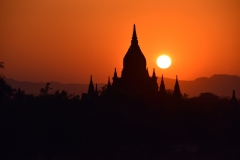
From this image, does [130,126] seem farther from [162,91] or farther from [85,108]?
[162,91]

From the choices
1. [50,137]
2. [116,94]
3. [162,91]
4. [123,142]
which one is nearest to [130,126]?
[123,142]

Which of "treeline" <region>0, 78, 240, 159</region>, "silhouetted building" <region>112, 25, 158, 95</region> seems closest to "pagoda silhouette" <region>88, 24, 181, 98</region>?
"silhouetted building" <region>112, 25, 158, 95</region>

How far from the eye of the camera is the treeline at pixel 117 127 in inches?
1906

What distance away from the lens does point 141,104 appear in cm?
6203

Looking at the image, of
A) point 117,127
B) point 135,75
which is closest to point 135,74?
point 135,75

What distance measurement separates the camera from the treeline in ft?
159

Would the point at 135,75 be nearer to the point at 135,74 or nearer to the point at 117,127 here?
the point at 135,74

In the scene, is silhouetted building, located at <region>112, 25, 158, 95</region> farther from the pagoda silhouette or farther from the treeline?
the treeline

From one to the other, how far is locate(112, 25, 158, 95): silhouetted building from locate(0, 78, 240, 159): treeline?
11073 millimetres

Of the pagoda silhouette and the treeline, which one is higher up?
the pagoda silhouette

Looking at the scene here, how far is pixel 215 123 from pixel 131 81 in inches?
707

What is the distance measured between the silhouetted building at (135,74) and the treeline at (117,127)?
36.3ft

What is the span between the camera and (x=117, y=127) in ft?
174

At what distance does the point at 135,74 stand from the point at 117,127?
988 inches
